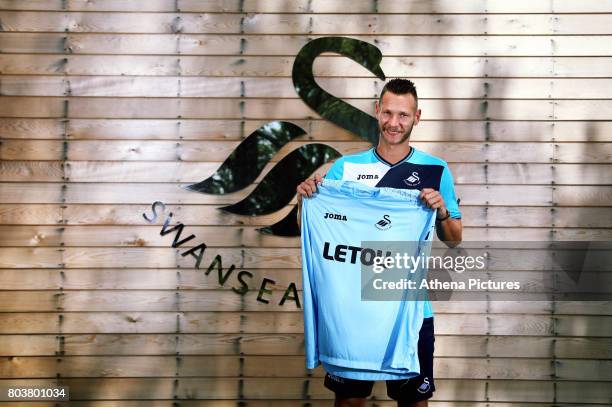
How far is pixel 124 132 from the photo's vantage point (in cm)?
425

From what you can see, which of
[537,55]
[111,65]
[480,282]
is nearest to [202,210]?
[111,65]

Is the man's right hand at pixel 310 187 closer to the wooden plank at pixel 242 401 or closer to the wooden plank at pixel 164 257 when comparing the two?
the wooden plank at pixel 164 257

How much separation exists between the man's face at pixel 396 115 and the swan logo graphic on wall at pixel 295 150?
3.97ft

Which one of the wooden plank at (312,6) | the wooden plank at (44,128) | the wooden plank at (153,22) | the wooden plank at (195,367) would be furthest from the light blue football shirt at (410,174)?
the wooden plank at (44,128)

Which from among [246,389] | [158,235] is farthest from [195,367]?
[158,235]

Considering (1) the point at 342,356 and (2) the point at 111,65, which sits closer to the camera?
(1) the point at 342,356

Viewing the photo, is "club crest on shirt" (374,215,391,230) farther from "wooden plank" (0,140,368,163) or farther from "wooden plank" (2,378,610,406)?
"wooden plank" (2,378,610,406)

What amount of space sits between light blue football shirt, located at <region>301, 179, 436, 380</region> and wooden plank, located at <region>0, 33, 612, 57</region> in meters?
1.58

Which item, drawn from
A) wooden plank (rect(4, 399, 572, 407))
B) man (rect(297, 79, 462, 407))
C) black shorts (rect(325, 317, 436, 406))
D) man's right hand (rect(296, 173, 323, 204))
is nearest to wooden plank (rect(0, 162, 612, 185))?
man (rect(297, 79, 462, 407))

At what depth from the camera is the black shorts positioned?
2.96 meters

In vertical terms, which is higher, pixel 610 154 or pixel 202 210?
pixel 610 154

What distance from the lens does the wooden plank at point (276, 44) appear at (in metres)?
4.24

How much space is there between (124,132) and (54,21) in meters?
0.82

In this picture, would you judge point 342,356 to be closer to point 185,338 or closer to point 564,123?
point 185,338
